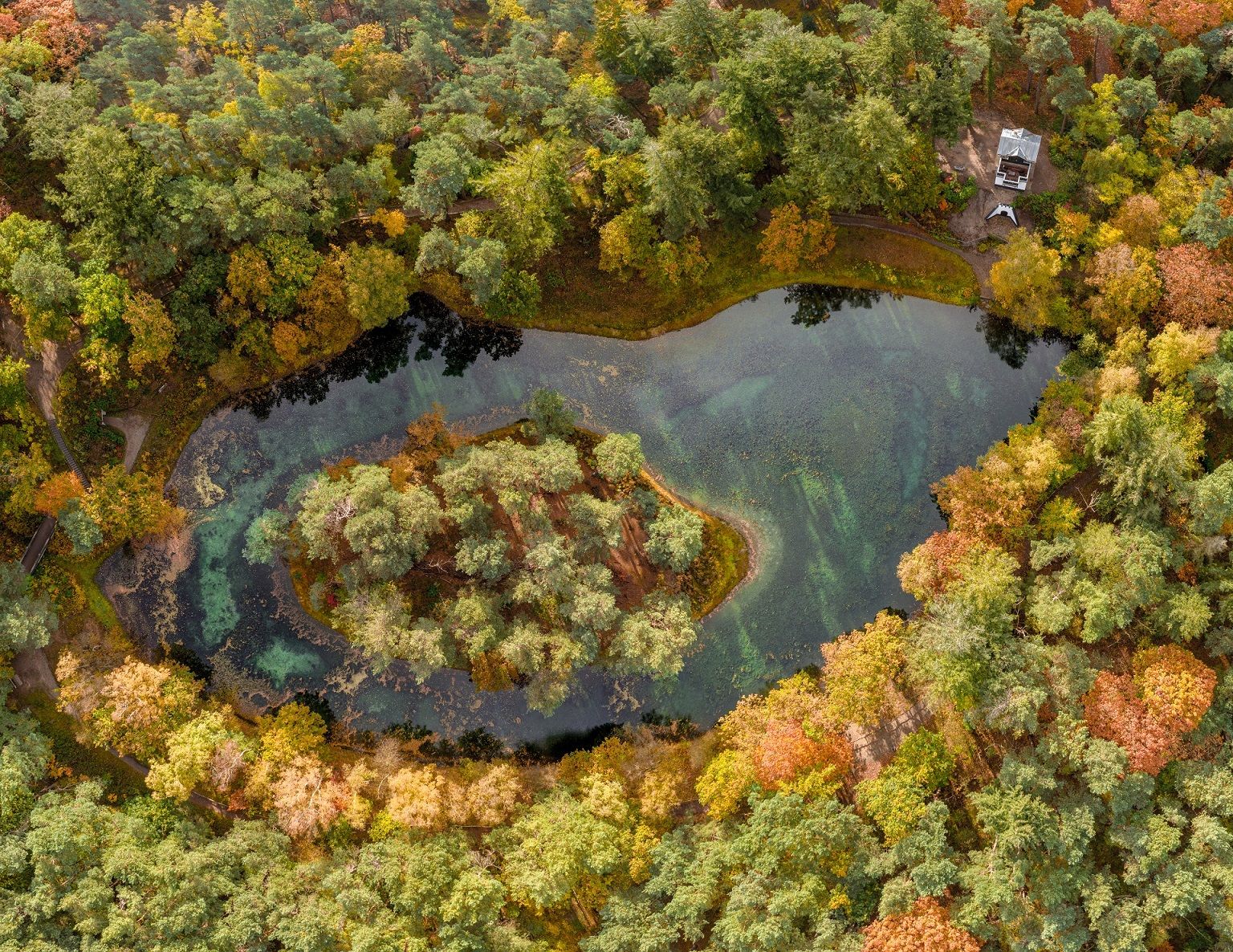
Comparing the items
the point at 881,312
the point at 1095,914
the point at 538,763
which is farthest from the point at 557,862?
the point at 881,312

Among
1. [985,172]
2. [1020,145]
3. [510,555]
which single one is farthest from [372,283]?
[1020,145]

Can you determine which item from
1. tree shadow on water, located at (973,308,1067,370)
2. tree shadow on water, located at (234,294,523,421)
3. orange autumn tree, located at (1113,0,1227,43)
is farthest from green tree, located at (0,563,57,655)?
orange autumn tree, located at (1113,0,1227,43)

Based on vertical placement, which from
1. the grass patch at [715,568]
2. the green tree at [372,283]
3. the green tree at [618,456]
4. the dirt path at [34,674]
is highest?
the green tree at [372,283]

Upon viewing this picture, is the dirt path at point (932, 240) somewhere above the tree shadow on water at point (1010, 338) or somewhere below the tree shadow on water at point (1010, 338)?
above

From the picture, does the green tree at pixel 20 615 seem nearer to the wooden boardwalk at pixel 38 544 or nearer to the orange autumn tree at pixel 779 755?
the wooden boardwalk at pixel 38 544

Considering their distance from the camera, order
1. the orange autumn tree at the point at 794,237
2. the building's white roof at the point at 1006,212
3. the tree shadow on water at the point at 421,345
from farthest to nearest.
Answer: the tree shadow on water at the point at 421,345 < the building's white roof at the point at 1006,212 < the orange autumn tree at the point at 794,237

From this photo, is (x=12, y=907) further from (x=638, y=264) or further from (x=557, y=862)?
(x=638, y=264)

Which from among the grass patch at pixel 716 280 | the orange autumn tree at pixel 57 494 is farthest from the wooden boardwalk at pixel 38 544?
the grass patch at pixel 716 280
